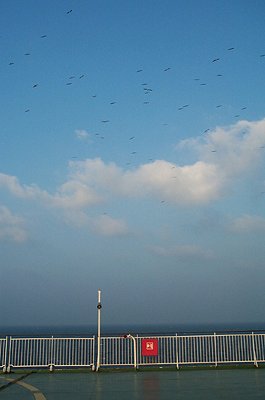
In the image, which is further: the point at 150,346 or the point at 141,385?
the point at 150,346

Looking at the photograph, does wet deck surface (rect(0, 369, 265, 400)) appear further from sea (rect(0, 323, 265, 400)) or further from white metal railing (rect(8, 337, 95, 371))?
white metal railing (rect(8, 337, 95, 371))

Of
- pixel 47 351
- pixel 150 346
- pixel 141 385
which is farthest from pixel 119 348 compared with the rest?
pixel 141 385

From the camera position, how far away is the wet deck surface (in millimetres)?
10361

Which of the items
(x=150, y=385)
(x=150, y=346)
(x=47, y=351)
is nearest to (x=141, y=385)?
(x=150, y=385)

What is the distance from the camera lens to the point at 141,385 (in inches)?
479

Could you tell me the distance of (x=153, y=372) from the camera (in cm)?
1525

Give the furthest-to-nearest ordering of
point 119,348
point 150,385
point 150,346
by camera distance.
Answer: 1. point 119,348
2. point 150,346
3. point 150,385

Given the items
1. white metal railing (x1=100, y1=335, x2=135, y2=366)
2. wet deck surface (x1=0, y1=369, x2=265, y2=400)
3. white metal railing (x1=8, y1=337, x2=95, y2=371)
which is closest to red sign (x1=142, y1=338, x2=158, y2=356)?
white metal railing (x1=100, y1=335, x2=135, y2=366)

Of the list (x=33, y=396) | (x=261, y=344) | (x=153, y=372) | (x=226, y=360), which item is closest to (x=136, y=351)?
(x=153, y=372)

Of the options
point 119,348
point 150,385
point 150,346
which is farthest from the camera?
point 119,348

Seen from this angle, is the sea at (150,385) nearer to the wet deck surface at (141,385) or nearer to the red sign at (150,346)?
the wet deck surface at (141,385)

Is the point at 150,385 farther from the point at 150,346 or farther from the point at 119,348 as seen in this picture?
the point at 119,348

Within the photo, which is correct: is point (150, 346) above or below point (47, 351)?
above

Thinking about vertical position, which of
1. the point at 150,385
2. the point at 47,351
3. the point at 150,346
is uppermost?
the point at 150,346
